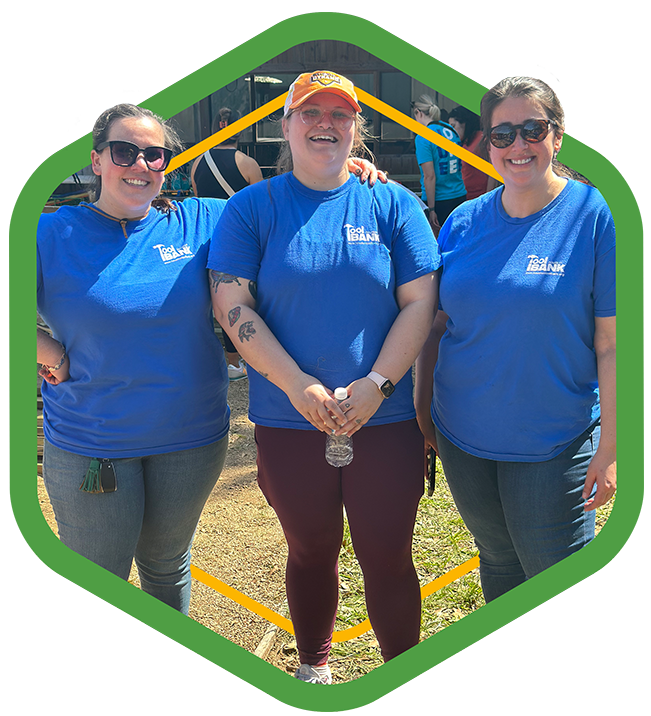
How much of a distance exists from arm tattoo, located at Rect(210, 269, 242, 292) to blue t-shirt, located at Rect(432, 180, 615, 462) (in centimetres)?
58

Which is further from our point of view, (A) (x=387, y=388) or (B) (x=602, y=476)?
(A) (x=387, y=388)

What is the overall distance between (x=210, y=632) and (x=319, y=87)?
1421mm

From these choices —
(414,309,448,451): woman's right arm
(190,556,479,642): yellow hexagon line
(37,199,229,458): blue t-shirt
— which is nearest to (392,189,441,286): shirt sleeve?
(414,309,448,451): woman's right arm

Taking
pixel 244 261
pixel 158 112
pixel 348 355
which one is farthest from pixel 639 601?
pixel 158 112

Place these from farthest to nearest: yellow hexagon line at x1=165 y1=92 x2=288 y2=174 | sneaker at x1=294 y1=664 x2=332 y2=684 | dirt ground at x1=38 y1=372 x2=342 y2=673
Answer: dirt ground at x1=38 y1=372 x2=342 y2=673
yellow hexagon line at x1=165 y1=92 x2=288 y2=174
sneaker at x1=294 y1=664 x2=332 y2=684

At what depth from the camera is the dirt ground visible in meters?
2.86

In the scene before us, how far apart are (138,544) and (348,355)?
36.5 inches

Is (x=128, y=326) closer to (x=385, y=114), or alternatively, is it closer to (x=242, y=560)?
(x=385, y=114)

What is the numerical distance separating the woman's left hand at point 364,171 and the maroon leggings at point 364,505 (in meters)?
0.72

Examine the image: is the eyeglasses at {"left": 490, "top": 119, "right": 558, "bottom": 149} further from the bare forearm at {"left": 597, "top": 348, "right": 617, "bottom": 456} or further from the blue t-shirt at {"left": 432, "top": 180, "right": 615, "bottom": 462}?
the bare forearm at {"left": 597, "top": 348, "right": 617, "bottom": 456}

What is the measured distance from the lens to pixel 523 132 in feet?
5.58

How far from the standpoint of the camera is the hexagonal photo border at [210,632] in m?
1.59

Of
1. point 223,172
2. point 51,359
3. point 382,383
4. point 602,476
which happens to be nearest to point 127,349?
point 51,359

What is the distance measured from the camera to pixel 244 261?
186cm
